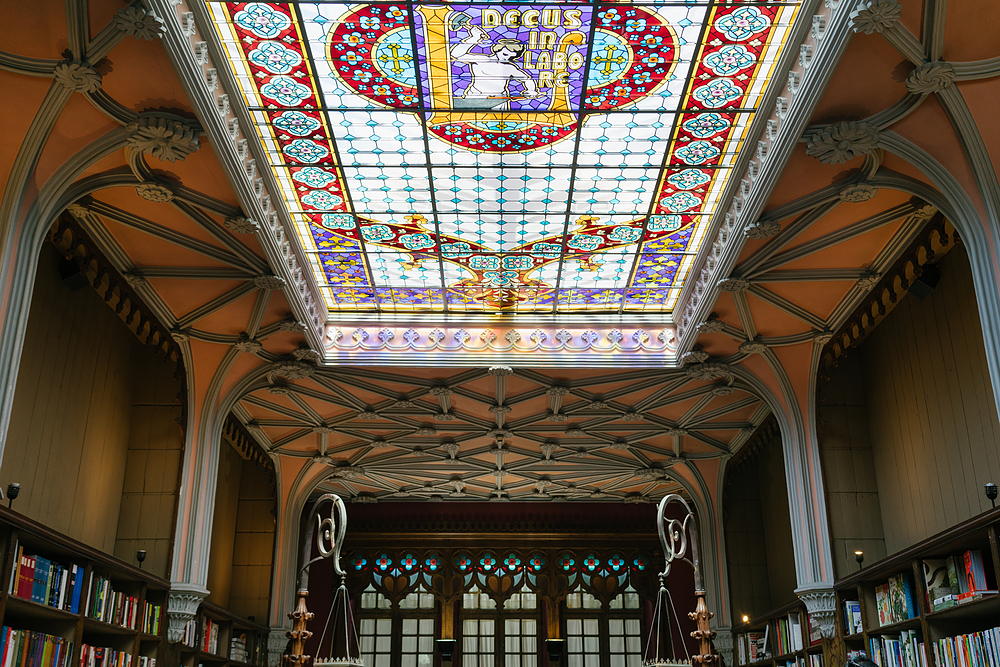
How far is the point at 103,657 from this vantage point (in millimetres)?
8266

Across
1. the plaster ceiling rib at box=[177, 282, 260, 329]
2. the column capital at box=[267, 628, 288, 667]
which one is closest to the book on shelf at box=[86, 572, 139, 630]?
the plaster ceiling rib at box=[177, 282, 260, 329]

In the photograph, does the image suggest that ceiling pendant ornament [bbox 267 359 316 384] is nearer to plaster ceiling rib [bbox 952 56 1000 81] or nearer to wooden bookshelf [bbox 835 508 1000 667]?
wooden bookshelf [bbox 835 508 1000 667]

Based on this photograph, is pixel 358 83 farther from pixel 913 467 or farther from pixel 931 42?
pixel 913 467

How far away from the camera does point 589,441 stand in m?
15.2

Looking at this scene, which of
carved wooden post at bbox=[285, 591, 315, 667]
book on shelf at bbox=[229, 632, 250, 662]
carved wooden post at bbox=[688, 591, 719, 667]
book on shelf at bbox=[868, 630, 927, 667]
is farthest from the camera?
book on shelf at bbox=[229, 632, 250, 662]

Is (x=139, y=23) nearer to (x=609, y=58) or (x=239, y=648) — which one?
(x=609, y=58)

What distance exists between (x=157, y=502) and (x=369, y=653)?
8945mm

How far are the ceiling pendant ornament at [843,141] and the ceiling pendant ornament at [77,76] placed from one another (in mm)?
5238

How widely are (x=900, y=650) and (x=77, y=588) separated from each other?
7.40 metres

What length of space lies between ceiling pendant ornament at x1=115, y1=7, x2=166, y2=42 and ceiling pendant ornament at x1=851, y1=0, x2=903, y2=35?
14.6 ft

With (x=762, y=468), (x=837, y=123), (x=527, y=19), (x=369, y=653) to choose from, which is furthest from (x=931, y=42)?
(x=369, y=653)

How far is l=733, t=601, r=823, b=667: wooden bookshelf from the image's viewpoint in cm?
1086

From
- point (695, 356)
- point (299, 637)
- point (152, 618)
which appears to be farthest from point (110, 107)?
point (695, 356)

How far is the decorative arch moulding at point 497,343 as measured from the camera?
11.7m
